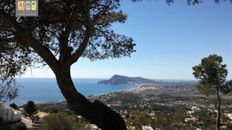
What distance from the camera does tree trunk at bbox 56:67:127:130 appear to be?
20.1 ft

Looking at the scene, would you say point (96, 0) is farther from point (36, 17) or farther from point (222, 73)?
point (222, 73)

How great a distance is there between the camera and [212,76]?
24734 millimetres

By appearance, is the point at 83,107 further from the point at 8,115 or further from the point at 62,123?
the point at 8,115

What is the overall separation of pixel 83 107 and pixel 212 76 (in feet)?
64.6

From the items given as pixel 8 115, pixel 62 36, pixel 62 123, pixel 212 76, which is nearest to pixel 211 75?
pixel 212 76

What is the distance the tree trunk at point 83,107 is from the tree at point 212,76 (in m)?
19.1

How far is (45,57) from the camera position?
6.05 m

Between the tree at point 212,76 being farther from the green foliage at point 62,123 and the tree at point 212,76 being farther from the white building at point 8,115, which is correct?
the white building at point 8,115

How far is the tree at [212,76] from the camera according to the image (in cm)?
2445

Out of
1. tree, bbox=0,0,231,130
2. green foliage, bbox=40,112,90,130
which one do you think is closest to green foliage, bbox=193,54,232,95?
green foliage, bbox=40,112,90,130

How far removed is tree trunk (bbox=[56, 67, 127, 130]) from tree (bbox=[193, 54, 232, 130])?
19.1 meters

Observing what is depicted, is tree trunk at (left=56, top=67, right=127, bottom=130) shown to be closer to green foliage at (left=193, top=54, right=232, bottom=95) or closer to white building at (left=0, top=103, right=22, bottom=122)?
green foliage at (left=193, top=54, right=232, bottom=95)

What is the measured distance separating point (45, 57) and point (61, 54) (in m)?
0.35

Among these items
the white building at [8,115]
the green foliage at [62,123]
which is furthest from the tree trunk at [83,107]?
the white building at [8,115]
